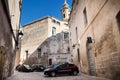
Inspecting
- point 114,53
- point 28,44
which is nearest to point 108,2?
point 114,53

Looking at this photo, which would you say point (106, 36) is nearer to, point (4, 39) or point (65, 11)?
point (4, 39)

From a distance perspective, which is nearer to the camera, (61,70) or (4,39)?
(4,39)

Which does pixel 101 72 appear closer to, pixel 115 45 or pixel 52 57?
pixel 115 45

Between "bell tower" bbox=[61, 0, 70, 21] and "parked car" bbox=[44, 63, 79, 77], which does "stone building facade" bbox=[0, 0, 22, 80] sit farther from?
"bell tower" bbox=[61, 0, 70, 21]

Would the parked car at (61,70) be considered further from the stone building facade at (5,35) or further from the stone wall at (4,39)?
the stone wall at (4,39)

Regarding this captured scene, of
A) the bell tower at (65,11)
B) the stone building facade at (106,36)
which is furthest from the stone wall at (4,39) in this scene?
the bell tower at (65,11)

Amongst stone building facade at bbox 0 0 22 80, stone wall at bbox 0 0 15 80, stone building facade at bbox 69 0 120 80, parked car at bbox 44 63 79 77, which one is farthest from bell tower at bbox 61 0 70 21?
stone wall at bbox 0 0 15 80

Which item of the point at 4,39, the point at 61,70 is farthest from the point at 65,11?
the point at 4,39

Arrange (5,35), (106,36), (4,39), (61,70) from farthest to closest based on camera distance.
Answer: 1. (61,70)
2. (106,36)
3. (5,35)
4. (4,39)

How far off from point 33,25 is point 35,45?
5881 millimetres

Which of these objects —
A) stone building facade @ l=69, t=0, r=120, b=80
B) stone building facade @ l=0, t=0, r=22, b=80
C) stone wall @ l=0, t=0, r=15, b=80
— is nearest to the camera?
stone wall @ l=0, t=0, r=15, b=80

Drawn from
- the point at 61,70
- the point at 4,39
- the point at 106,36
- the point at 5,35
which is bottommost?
the point at 61,70

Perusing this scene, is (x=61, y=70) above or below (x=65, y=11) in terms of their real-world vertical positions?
below

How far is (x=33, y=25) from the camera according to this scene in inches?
1447
